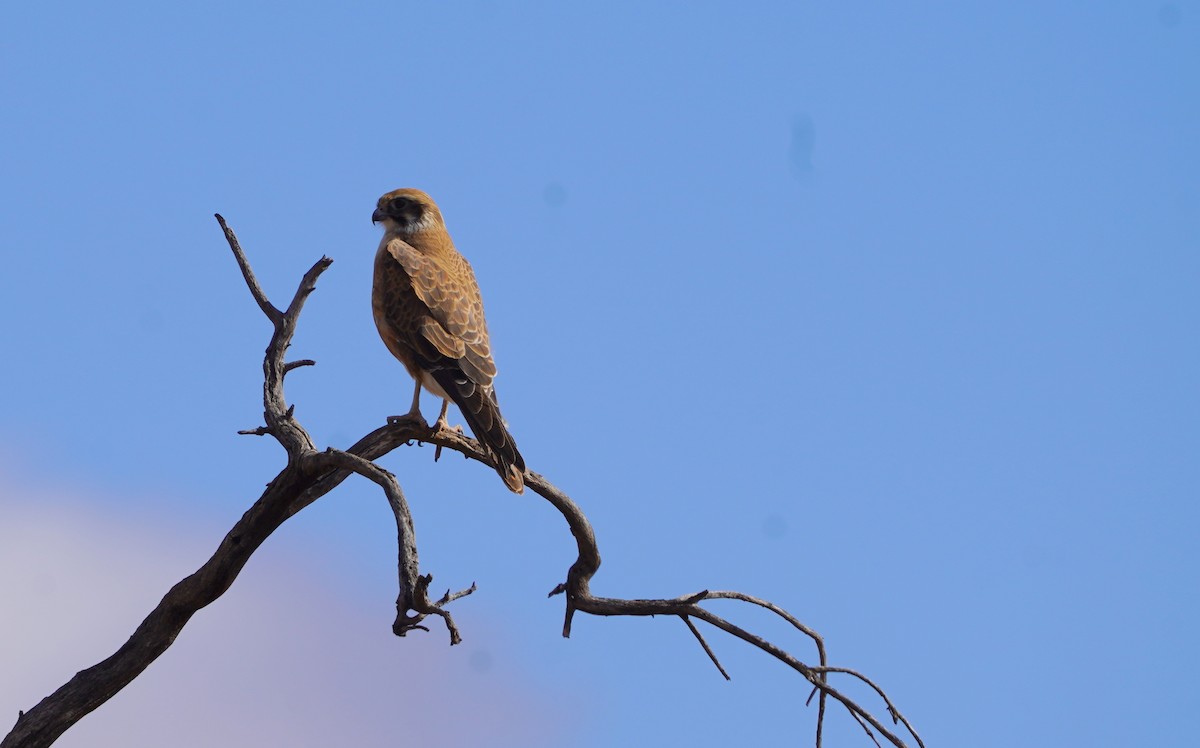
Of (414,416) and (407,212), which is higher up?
(407,212)

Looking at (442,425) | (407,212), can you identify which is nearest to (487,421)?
(442,425)

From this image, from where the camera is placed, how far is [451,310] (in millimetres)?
6715

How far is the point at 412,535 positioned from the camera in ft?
14.9

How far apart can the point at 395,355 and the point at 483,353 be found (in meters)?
0.49

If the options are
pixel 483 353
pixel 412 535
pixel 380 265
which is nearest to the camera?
pixel 412 535

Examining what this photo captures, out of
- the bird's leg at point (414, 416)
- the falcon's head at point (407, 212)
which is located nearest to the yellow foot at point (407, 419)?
the bird's leg at point (414, 416)

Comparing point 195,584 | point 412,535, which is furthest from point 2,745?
point 412,535

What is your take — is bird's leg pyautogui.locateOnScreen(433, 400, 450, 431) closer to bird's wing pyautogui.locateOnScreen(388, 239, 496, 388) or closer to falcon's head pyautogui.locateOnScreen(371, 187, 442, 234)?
bird's wing pyautogui.locateOnScreen(388, 239, 496, 388)

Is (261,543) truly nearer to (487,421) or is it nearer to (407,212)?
(487,421)

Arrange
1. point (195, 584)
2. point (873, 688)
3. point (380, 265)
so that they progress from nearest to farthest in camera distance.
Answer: point (873, 688)
point (195, 584)
point (380, 265)

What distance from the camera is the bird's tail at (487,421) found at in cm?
573

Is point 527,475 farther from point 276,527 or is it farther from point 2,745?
point 2,745

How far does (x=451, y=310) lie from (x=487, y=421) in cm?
92

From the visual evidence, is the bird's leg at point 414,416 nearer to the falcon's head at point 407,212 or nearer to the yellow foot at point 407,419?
the yellow foot at point 407,419
